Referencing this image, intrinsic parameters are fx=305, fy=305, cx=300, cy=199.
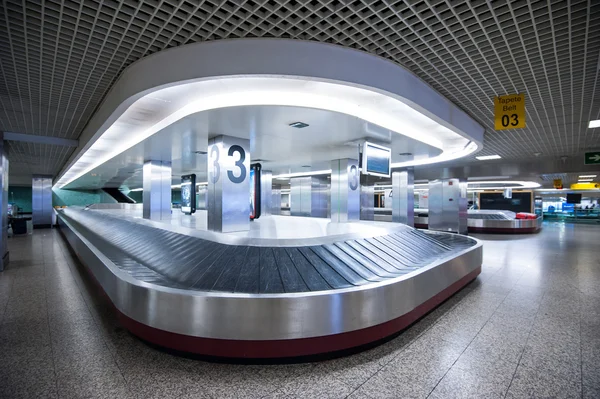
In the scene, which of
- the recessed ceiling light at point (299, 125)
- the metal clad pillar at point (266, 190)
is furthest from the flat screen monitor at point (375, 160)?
the metal clad pillar at point (266, 190)

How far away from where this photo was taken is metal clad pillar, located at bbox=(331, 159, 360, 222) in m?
9.57

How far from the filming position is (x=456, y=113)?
5918 mm

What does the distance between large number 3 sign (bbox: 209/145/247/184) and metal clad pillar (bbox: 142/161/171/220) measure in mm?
4788

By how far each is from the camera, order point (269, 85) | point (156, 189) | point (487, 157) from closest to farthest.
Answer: point (269, 85) < point (156, 189) < point (487, 157)

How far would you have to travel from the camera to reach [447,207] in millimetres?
16344

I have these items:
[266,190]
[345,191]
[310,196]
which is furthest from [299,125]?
[310,196]

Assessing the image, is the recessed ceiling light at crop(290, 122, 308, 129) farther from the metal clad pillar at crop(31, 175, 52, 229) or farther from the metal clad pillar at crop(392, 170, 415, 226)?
the metal clad pillar at crop(31, 175, 52, 229)

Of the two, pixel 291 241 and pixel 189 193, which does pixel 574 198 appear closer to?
pixel 189 193

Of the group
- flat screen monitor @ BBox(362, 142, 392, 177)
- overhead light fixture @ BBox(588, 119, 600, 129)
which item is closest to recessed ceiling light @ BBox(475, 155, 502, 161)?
overhead light fixture @ BBox(588, 119, 600, 129)

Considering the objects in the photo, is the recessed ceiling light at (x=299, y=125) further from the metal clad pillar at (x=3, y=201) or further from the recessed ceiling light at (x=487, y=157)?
the recessed ceiling light at (x=487, y=157)

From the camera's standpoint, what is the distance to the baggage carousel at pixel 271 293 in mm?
3281

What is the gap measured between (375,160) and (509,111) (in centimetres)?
265

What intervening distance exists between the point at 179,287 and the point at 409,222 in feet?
40.0

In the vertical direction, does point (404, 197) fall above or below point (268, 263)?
above
